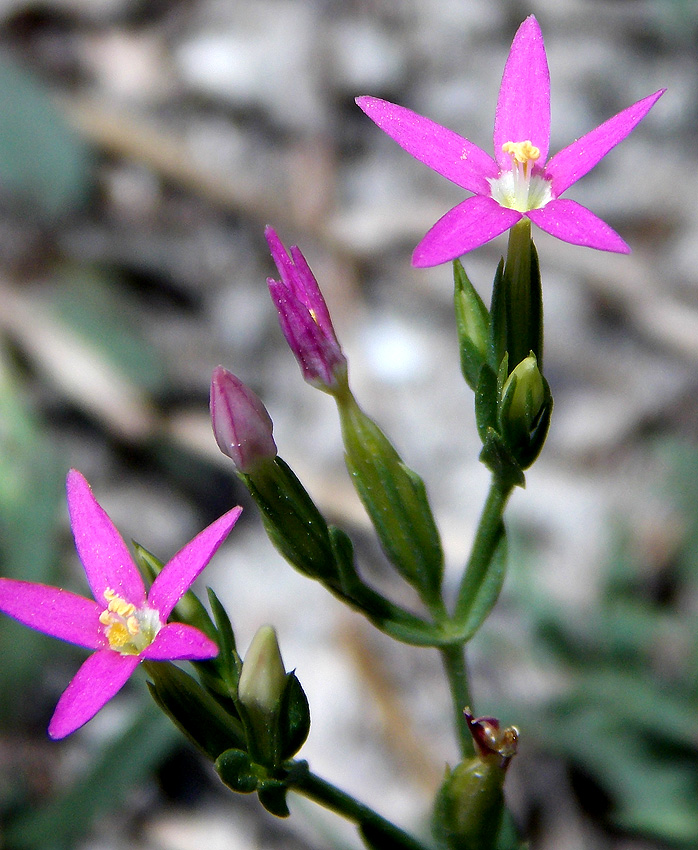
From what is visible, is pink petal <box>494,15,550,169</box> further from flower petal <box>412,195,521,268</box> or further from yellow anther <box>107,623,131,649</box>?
yellow anther <box>107,623,131,649</box>

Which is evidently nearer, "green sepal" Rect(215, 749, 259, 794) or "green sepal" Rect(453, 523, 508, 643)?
"green sepal" Rect(215, 749, 259, 794)

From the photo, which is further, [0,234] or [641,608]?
[0,234]

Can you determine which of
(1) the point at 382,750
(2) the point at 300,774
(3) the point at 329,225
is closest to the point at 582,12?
(3) the point at 329,225

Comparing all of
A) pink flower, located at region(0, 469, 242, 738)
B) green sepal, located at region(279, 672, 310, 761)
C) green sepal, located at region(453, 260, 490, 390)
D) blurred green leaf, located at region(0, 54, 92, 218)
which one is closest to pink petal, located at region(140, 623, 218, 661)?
pink flower, located at region(0, 469, 242, 738)

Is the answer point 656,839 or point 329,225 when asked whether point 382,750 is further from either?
point 329,225

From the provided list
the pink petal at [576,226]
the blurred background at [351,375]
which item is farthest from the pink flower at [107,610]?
the blurred background at [351,375]

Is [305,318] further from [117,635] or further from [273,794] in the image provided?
[273,794]
